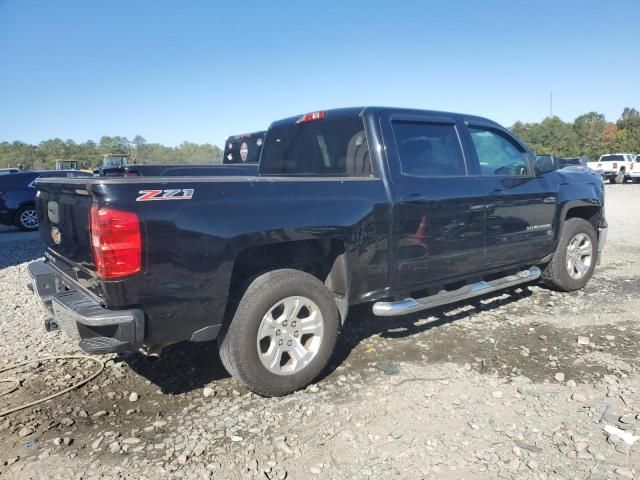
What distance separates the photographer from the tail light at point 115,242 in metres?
2.72

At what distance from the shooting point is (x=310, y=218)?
3.42 meters

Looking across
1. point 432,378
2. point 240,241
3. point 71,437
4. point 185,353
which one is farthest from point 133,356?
point 432,378

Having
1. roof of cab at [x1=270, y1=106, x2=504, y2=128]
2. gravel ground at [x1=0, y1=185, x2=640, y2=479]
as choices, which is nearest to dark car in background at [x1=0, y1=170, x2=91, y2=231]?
gravel ground at [x1=0, y1=185, x2=640, y2=479]

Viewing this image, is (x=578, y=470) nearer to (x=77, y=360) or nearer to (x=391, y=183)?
(x=391, y=183)

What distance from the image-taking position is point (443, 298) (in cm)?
426

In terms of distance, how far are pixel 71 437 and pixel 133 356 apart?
47.1 inches

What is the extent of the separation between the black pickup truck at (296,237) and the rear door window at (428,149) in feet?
0.04

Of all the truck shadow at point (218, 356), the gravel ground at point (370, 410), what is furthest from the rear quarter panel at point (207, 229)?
the truck shadow at point (218, 356)

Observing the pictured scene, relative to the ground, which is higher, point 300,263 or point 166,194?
point 166,194

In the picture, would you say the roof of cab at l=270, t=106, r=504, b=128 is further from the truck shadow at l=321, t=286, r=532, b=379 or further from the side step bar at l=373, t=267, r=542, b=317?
the truck shadow at l=321, t=286, r=532, b=379

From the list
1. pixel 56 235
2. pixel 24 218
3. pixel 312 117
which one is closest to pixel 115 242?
pixel 56 235

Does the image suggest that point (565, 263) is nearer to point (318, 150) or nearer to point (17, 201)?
point (318, 150)

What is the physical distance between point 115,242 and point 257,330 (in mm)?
1061

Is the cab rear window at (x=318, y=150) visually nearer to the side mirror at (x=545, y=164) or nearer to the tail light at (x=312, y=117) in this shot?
the tail light at (x=312, y=117)
